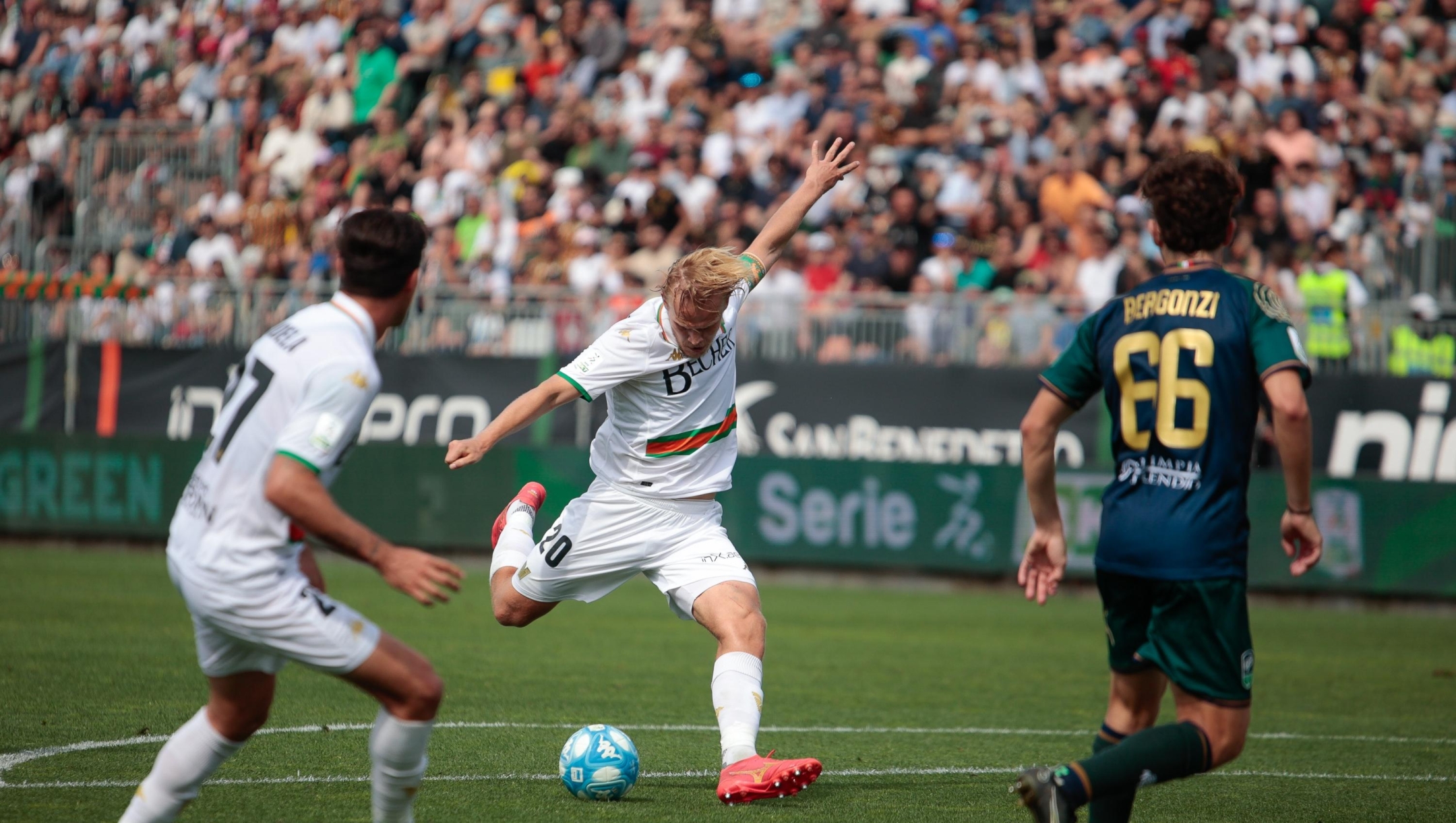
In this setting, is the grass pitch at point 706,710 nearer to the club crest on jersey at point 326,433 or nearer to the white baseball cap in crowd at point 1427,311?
the club crest on jersey at point 326,433

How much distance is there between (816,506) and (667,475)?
353 inches

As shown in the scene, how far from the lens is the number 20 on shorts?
4812mm

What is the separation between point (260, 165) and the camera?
73.6 feet

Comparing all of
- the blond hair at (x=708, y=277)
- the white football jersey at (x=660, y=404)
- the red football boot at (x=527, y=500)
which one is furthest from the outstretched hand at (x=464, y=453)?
the red football boot at (x=527, y=500)

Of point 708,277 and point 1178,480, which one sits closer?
point 1178,480

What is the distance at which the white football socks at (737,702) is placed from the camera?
6.09 meters

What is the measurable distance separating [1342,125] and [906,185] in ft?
16.5

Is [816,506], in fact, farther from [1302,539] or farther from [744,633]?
[1302,539]

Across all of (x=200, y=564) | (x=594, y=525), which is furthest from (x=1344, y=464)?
(x=200, y=564)

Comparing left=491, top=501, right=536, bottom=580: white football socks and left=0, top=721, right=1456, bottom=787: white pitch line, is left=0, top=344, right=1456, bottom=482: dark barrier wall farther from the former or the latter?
left=491, top=501, right=536, bottom=580: white football socks

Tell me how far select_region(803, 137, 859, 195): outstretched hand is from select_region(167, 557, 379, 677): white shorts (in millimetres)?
3592

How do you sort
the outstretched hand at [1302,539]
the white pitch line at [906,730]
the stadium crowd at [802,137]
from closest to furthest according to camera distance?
the outstretched hand at [1302,539], the white pitch line at [906,730], the stadium crowd at [802,137]

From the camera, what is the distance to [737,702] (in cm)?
618

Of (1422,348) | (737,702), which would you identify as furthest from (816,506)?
(737,702)
